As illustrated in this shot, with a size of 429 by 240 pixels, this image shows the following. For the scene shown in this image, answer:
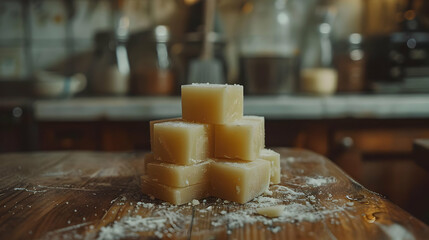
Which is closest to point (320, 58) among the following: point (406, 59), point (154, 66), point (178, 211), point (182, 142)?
point (406, 59)

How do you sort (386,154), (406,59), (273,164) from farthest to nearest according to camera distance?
1. (406,59)
2. (386,154)
3. (273,164)

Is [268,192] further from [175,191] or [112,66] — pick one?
[112,66]

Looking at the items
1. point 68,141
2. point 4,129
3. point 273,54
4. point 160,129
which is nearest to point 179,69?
point 273,54

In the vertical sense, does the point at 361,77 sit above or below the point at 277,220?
above

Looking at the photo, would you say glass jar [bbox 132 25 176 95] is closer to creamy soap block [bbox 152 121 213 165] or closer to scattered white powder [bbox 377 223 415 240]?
creamy soap block [bbox 152 121 213 165]

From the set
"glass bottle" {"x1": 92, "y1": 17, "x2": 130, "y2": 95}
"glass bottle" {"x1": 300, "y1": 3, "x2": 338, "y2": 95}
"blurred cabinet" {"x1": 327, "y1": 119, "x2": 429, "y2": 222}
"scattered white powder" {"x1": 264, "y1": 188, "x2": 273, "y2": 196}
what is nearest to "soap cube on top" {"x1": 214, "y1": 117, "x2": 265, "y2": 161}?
"scattered white powder" {"x1": 264, "y1": 188, "x2": 273, "y2": 196}

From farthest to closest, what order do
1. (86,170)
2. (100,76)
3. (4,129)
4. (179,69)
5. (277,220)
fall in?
(179,69), (100,76), (4,129), (86,170), (277,220)

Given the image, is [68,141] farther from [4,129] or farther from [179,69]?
[179,69]
